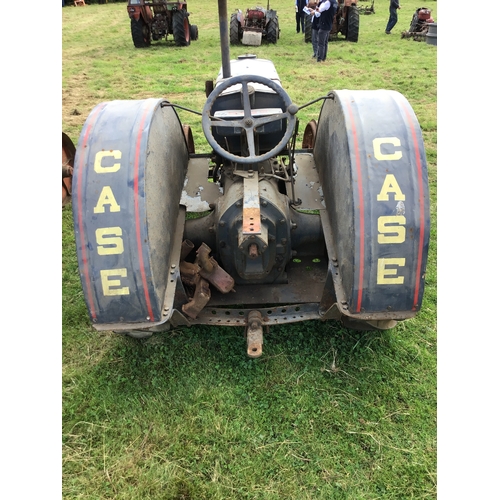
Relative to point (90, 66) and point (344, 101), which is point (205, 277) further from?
point (90, 66)

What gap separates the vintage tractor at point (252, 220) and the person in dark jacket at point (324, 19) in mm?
8105

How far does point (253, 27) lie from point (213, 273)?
39.4ft

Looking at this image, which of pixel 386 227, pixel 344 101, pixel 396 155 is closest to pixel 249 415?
pixel 386 227

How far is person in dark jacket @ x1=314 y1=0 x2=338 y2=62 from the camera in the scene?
10.1 metres

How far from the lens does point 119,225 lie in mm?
2406

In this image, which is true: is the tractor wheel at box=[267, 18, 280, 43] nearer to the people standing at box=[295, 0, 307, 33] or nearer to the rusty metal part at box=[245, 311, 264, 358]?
the people standing at box=[295, 0, 307, 33]

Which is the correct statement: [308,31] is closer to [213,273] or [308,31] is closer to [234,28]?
[234,28]

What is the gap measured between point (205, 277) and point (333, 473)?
4.45 ft

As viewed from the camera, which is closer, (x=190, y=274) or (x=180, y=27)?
(x=190, y=274)

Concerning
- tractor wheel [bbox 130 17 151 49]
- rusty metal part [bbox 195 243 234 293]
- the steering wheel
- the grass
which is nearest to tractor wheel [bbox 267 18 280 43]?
tractor wheel [bbox 130 17 151 49]

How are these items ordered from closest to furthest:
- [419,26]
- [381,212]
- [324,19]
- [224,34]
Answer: [381,212], [224,34], [324,19], [419,26]

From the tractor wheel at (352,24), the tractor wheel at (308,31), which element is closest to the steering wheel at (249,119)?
the tractor wheel at (308,31)

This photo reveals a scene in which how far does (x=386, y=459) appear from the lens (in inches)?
96.6

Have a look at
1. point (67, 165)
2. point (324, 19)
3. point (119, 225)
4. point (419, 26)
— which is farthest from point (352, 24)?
point (119, 225)
